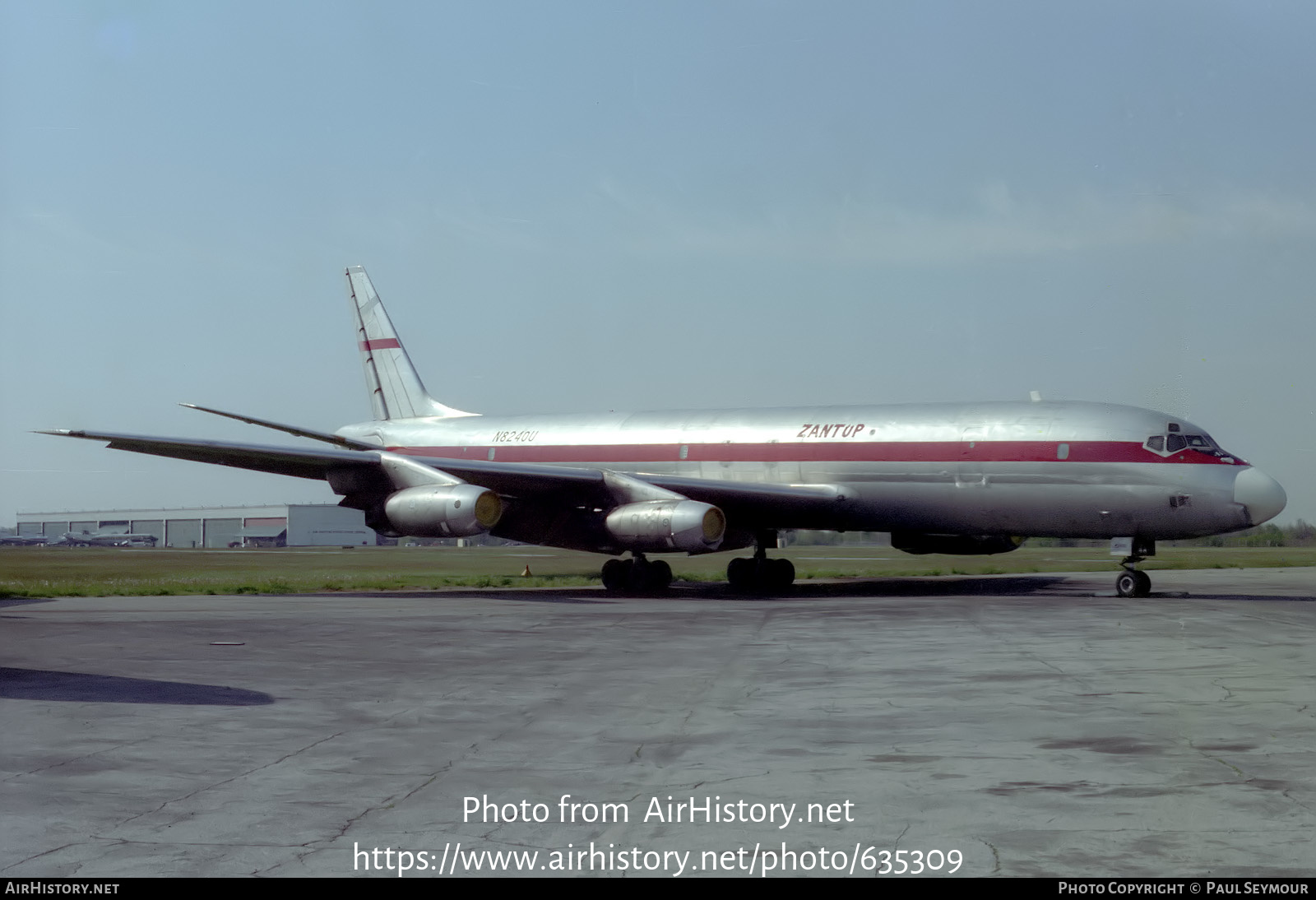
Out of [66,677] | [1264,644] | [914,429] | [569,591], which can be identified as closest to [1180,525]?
[914,429]

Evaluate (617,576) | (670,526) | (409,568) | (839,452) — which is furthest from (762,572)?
(409,568)

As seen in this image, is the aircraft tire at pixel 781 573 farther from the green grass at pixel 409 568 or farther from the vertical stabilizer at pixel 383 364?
the vertical stabilizer at pixel 383 364

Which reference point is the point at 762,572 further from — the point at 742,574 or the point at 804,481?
the point at 804,481

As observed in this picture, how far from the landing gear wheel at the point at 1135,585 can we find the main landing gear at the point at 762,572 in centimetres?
754

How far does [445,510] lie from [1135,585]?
12248 mm

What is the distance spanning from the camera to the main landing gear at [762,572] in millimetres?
26594

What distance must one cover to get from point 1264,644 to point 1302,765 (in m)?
7.09

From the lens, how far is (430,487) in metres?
23.4

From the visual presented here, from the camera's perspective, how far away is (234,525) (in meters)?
88.2

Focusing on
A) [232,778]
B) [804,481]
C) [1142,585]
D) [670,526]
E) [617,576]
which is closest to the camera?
[232,778]

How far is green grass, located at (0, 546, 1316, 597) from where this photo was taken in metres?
25.3

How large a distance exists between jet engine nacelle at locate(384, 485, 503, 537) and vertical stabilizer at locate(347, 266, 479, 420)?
8.60m

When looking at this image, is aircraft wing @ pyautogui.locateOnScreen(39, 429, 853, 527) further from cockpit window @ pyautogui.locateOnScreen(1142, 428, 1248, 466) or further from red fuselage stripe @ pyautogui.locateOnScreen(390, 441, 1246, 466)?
cockpit window @ pyautogui.locateOnScreen(1142, 428, 1248, 466)

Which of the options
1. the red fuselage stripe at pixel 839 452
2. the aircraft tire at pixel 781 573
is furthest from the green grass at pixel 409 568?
the red fuselage stripe at pixel 839 452
